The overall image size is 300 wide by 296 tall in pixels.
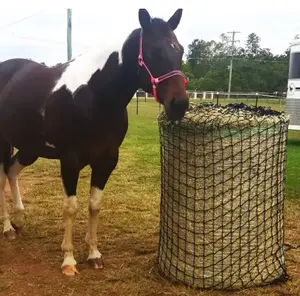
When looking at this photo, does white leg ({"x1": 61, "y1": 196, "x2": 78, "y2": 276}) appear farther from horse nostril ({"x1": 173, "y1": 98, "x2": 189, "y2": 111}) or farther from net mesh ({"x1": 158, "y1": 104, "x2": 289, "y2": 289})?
horse nostril ({"x1": 173, "y1": 98, "x2": 189, "y2": 111})

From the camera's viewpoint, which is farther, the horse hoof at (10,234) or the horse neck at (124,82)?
the horse hoof at (10,234)

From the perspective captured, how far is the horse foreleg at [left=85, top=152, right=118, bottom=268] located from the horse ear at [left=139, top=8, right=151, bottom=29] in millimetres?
1210

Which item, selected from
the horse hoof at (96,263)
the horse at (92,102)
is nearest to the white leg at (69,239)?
the horse at (92,102)

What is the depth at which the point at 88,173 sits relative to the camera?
8.39 metres

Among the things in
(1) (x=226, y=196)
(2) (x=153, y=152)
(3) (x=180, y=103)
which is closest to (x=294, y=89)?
(2) (x=153, y=152)

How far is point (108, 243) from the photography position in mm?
4777

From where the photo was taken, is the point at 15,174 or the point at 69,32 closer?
the point at 15,174

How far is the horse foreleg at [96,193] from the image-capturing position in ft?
13.6

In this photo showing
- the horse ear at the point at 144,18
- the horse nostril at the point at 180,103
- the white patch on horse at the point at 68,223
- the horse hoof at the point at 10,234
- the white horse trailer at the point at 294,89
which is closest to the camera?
the horse nostril at the point at 180,103

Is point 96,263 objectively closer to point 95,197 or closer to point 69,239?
point 69,239

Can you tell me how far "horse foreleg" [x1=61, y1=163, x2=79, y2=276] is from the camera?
156 inches

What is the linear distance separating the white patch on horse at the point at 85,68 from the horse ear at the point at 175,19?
0.48 meters

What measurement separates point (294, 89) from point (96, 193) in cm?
1066

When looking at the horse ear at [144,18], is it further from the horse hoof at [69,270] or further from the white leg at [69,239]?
the horse hoof at [69,270]
